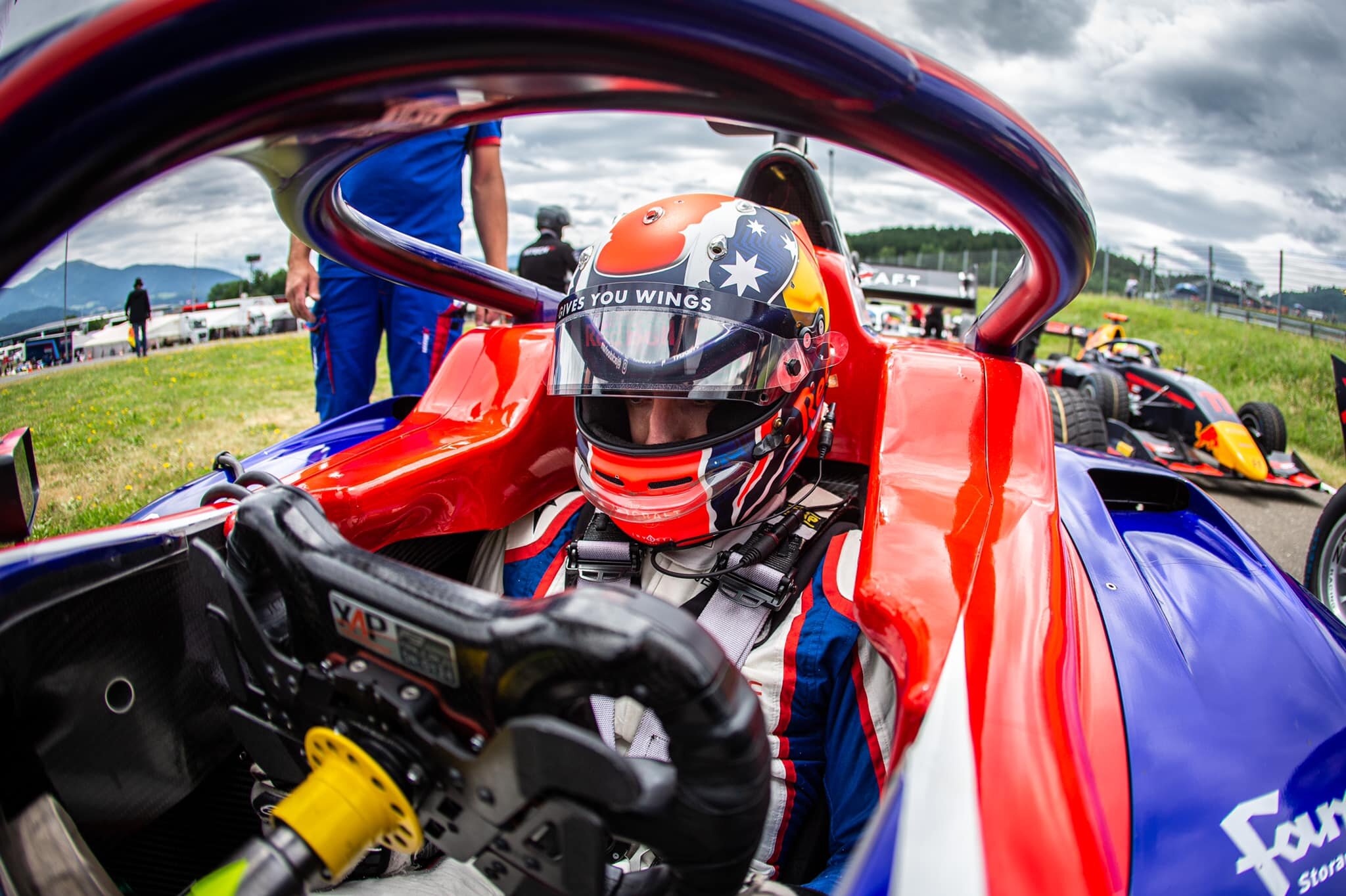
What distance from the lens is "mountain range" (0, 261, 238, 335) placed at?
64 centimetres

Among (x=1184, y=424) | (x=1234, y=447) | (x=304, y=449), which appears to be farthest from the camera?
(x=1184, y=424)

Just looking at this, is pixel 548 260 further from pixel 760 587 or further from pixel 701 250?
pixel 760 587

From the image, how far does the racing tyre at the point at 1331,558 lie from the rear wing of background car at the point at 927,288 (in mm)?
3166

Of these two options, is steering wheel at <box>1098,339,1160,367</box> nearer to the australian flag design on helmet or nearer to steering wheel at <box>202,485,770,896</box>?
the australian flag design on helmet

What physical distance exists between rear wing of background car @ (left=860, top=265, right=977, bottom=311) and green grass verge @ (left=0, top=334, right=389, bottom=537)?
16.2ft

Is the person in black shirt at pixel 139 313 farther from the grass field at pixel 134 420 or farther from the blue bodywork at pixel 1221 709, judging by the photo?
the blue bodywork at pixel 1221 709

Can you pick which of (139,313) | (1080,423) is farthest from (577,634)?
(1080,423)

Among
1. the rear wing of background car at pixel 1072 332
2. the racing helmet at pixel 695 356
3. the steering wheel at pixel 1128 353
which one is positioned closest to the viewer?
the racing helmet at pixel 695 356

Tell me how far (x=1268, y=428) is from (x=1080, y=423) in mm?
2196

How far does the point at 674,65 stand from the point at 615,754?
52 cm

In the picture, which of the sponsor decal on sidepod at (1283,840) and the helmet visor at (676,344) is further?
the helmet visor at (676,344)

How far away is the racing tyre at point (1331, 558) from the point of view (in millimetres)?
2891

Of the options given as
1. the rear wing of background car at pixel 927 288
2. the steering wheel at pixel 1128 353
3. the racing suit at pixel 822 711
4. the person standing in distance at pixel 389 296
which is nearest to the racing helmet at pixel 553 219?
the rear wing of background car at pixel 927 288

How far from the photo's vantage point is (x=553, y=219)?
22.4ft
